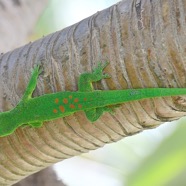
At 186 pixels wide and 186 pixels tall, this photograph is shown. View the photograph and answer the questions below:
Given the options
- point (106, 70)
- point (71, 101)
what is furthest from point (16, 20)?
point (106, 70)

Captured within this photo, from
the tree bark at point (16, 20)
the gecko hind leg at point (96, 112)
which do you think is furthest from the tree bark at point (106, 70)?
the tree bark at point (16, 20)

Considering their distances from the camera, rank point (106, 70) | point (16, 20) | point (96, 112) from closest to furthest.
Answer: point (106, 70)
point (96, 112)
point (16, 20)

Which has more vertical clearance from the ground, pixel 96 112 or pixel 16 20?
pixel 16 20

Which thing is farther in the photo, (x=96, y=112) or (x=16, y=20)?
(x=16, y=20)

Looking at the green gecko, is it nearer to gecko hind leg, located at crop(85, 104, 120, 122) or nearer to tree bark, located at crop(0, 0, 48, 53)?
gecko hind leg, located at crop(85, 104, 120, 122)

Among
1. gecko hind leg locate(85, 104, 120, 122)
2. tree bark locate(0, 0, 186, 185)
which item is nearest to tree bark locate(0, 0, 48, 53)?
tree bark locate(0, 0, 186, 185)

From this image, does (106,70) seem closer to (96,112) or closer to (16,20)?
(96,112)
